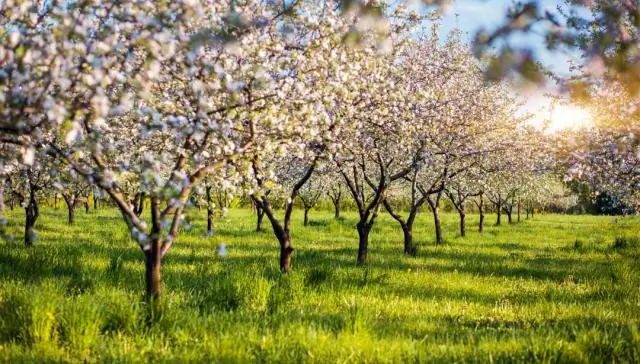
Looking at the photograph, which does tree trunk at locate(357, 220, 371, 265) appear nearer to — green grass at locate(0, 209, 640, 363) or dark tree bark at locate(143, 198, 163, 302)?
green grass at locate(0, 209, 640, 363)

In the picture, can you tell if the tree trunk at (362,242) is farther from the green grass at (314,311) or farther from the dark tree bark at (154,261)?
the dark tree bark at (154,261)

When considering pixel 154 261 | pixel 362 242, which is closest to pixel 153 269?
pixel 154 261

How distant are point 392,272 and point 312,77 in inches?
262

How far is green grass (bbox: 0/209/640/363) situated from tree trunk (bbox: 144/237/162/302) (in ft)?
0.78

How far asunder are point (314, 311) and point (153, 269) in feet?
8.54

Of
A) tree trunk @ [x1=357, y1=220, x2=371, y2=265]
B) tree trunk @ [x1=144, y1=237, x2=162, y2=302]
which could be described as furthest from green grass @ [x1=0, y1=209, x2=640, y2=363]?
tree trunk @ [x1=357, y1=220, x2=371, y2=265]

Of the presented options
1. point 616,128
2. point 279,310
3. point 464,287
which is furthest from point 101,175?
point 616,128

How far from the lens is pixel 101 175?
627 centimetres

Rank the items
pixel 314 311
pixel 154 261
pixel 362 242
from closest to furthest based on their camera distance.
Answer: pixel 154 261 → pixel 314 311 → pixel 362 242

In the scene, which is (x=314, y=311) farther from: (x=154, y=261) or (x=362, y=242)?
(x=362, y=242)

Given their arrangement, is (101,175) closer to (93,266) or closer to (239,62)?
(239,62)

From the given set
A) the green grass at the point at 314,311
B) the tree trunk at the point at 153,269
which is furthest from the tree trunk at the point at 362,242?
the tree trunk at the point at 153,269

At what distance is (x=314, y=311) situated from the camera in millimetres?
8820

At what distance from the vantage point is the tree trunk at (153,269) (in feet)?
25.9
